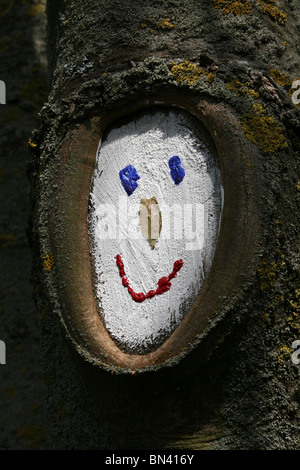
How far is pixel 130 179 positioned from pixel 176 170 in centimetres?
9

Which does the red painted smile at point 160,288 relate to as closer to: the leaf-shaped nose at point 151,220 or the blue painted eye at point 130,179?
the leaf-shaped nose at point 151,220

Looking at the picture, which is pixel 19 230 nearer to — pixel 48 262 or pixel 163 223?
pixel 48 262

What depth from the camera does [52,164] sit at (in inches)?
47.3

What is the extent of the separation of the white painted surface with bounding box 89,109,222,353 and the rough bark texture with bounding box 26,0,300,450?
0.23 ft

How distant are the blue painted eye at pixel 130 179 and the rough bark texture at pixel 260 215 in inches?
4.7

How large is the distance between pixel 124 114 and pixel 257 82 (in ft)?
0.81

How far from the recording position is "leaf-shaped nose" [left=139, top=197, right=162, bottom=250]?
115cm

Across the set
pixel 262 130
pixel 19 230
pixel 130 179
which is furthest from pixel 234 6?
pixel 19 230

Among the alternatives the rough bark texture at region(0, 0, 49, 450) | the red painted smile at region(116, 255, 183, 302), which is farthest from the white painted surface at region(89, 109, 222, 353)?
the rough bark texture at region(0, 0, 49, 450)

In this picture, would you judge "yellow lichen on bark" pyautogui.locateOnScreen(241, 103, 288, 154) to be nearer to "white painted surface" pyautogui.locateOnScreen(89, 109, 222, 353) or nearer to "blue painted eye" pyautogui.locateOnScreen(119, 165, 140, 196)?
"white painted surface" pyautogui.locateOnScreen(89, 109, 222, 353)

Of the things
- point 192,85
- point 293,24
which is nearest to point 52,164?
point 192,85

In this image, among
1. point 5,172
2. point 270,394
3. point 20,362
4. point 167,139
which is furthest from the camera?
point 5,172

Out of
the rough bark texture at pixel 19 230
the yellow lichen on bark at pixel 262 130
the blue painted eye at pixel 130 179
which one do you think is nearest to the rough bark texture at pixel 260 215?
the yellow lichen on bark at pixel 262 130

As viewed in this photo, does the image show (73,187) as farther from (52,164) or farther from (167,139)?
(167,139)
